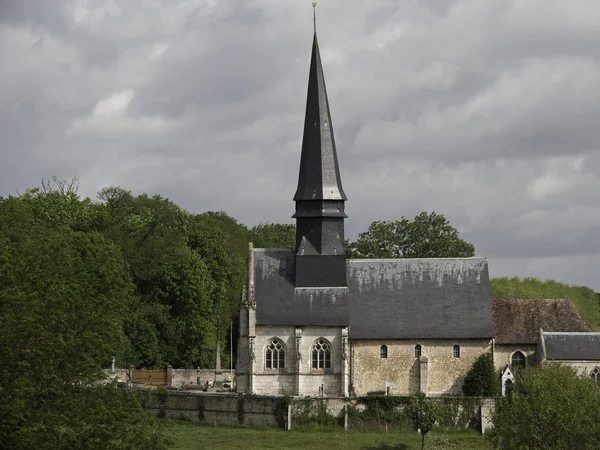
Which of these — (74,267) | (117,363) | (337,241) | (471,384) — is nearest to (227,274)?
(117,363)

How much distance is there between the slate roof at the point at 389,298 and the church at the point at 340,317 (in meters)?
0.05

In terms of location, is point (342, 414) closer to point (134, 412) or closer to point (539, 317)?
point (539, 317)

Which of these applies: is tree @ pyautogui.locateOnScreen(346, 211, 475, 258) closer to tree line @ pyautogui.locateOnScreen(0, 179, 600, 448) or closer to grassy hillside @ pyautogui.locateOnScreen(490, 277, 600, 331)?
tree line @ pyautogui.locateOnScreen(0, 179, 600, 448)

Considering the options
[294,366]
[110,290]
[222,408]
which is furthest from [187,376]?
[110,290]

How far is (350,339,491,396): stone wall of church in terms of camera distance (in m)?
53.9

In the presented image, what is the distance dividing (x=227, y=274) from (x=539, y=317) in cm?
2370

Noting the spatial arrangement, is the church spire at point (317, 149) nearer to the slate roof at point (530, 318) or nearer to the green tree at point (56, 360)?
the slate roof at point (530, 318)

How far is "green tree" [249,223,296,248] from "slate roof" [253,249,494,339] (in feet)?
107

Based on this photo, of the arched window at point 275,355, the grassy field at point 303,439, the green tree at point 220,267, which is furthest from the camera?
the green tree at point 220,267

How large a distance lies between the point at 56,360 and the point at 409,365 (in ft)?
79.9

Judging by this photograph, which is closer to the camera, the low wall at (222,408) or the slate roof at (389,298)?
the low wall at (222,408)

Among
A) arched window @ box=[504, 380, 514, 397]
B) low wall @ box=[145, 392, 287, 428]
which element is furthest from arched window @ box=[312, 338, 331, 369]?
arched window @ box=[504, 380, 514, 397]

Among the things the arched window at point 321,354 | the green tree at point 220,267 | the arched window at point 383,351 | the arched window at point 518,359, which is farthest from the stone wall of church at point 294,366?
the green tree at point 220,267

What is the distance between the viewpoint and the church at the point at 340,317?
177ft
